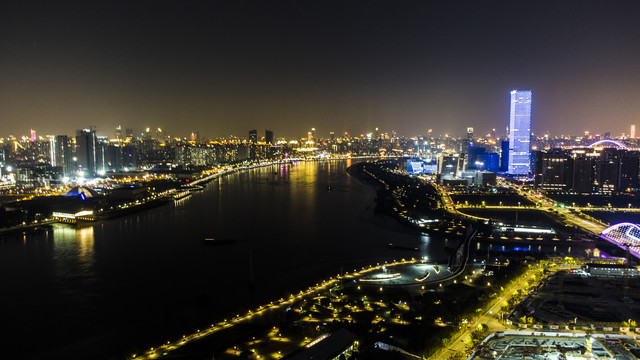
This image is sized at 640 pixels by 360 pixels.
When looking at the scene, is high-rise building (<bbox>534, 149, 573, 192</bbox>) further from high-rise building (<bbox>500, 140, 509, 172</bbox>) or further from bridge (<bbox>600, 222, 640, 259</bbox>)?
bridge (<bbox>600, 222, 640, 259</bbox>)

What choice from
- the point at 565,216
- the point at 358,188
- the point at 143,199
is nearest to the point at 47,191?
the point at 143,199

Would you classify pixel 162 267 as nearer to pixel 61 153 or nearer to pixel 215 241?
pixel 215 241

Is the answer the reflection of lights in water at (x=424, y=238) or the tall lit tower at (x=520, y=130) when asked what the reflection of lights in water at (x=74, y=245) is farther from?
the tall lit tower at (x=520, y=130)

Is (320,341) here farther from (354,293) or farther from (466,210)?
(466,210)

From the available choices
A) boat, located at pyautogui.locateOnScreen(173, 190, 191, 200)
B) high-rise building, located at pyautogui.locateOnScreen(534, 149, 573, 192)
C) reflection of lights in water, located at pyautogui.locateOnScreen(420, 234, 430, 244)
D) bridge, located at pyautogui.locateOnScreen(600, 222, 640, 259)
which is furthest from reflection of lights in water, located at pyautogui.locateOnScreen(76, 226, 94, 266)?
high-rise building, located at pyautogui.locateOnScreen(534, 149, 573, 192)

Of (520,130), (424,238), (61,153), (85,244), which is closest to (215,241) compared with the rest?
(85,244)

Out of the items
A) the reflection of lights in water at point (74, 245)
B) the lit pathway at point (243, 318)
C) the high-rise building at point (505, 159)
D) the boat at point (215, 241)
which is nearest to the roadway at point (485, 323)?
the lit pathway at point (243, 318)
